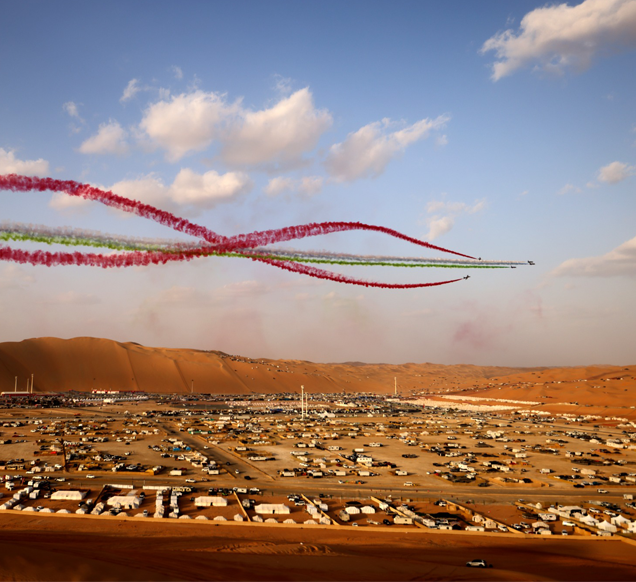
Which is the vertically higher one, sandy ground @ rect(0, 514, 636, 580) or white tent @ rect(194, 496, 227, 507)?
sandy ground @ rect(0, 514, 636, 580)

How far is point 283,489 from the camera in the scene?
1822 inches

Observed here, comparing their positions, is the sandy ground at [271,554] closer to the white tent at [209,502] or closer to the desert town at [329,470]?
the desert town at [329,470]

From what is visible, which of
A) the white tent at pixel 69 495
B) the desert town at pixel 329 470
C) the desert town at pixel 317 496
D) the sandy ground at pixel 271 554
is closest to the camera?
the sandy ground at pixel 271 554

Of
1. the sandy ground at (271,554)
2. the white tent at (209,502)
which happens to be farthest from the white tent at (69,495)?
the white tent at (209,502)

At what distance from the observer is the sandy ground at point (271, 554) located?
67.4 feet

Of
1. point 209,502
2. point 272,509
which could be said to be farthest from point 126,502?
point 272,509

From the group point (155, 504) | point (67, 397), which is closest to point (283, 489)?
point (155, 504)

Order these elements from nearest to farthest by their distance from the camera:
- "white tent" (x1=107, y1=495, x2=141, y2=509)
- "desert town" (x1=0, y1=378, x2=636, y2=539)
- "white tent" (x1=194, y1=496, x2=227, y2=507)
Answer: "desert town" (x1=0, y1=378, x2=636, y2=539) < "white tent" (x1=107, y1=495, x2=141, y2=509) < "white tent" (x1=194, y1=496, x2=227, y2=507)

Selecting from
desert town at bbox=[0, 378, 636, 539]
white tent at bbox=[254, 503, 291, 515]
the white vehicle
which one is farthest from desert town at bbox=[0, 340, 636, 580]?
the white vehicle

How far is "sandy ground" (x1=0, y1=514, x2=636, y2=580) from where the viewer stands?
67.4 ft

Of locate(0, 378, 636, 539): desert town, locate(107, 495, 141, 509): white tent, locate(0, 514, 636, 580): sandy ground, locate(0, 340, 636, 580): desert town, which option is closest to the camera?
locate(0, 514, 636, 580): sandy ground

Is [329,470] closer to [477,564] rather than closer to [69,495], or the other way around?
[69,495]

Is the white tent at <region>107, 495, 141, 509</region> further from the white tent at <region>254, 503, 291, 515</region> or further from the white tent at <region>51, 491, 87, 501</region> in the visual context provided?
the white tent at <region>254, 503, 291, 515</region>

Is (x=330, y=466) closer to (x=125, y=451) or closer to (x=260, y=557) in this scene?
(x=125, y=451)
